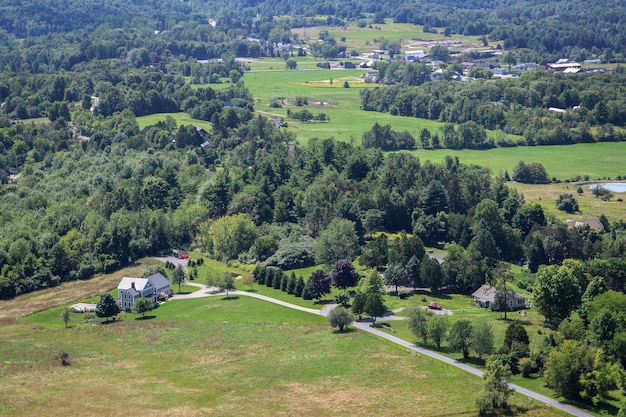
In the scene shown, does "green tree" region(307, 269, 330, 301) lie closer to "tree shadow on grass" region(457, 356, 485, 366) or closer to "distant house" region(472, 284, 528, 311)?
"distant house" region(472, 284, 528, 311)

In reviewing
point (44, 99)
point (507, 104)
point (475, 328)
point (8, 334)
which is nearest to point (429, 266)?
point (475, 328)

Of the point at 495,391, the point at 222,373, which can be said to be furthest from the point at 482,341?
the point at 222,373

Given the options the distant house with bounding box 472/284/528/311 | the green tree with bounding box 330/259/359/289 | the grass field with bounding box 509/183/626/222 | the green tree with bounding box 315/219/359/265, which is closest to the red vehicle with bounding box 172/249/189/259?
the green tree with bounding box 315/219/359/265

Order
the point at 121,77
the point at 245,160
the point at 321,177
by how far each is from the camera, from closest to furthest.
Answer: the point at 321,177
the point at 245,160
the point at 121,77

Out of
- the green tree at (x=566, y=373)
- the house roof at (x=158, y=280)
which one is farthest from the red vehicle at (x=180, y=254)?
the green tree at (x=566, y=373)

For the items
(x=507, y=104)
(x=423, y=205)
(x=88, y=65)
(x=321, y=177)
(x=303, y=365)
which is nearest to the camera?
(x=303, y=365)

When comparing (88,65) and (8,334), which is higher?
(88,65)

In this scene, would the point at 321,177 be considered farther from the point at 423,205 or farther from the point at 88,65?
the point at 88,65
